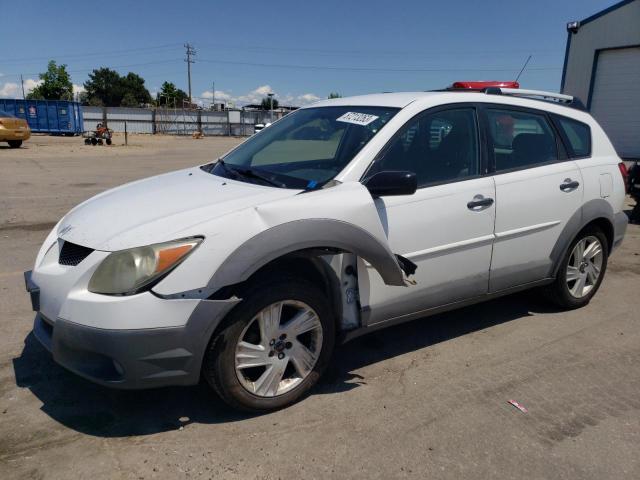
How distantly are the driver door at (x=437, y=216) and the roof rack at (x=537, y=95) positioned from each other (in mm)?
448

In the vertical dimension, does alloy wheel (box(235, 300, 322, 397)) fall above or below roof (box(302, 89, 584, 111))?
below

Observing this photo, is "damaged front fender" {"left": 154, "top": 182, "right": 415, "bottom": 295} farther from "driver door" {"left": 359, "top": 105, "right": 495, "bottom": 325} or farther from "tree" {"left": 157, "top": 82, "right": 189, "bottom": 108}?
"tree" {"left": 157, "top": 82, "right": 189, "bottom": 108}

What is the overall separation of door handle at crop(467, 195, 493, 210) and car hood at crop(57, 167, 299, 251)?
1.23 m

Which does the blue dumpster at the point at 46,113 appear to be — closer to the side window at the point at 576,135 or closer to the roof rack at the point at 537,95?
the roof rack at the point at 537,95

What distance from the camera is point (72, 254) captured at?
2.85 m

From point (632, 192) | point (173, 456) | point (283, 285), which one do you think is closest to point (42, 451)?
point (173, 456)

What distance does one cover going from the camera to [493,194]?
12.0ft

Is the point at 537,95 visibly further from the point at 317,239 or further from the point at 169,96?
the point at 169,96

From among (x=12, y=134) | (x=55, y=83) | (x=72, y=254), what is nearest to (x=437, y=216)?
(x=72, y=254)

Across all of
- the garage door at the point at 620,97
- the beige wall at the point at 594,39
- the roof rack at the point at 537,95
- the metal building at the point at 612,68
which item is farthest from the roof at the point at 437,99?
the beige wall at the point at 594,39

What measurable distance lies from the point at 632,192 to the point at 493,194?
602cm

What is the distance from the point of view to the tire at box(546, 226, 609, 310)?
438 cm

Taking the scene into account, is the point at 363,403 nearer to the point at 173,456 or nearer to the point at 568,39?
the point at 173,456

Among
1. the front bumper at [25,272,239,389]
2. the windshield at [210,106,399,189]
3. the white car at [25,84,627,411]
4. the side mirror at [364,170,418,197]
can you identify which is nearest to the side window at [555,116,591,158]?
the white car at [25,84,627,411]
